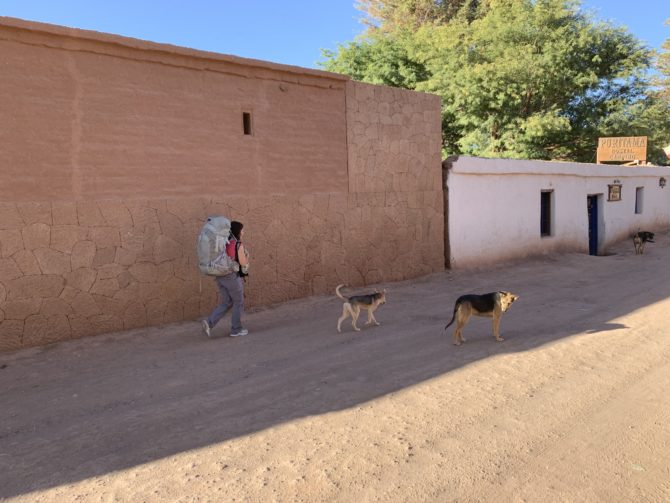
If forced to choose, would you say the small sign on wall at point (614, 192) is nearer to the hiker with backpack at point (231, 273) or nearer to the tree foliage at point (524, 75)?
the tree foliage at point (524, 75)

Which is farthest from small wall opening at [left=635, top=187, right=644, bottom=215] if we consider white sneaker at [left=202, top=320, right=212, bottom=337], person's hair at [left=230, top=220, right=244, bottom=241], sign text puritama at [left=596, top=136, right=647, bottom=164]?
white sneaker at [left=202, top=320, right=212, bottom=337]

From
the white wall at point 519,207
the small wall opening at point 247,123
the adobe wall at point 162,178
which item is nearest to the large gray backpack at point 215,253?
the adobe wall at point 162,178

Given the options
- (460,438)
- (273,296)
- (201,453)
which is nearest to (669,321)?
(460,438)

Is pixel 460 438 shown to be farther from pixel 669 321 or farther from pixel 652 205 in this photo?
pixel 652 205

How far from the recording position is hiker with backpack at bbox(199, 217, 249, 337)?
7191 millimetres

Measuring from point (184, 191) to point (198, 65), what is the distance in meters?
1.97

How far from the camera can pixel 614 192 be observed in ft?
66.8

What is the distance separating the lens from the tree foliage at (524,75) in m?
22.1

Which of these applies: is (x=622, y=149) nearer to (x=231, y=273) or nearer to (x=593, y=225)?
(x=593, y=225)

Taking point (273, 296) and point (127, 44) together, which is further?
Answer: point (273, 296)

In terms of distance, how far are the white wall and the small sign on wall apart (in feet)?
0.55

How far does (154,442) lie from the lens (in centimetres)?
416

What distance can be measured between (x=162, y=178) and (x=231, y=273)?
194 centimetres

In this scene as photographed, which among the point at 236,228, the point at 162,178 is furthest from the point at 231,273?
the point at 162,178
